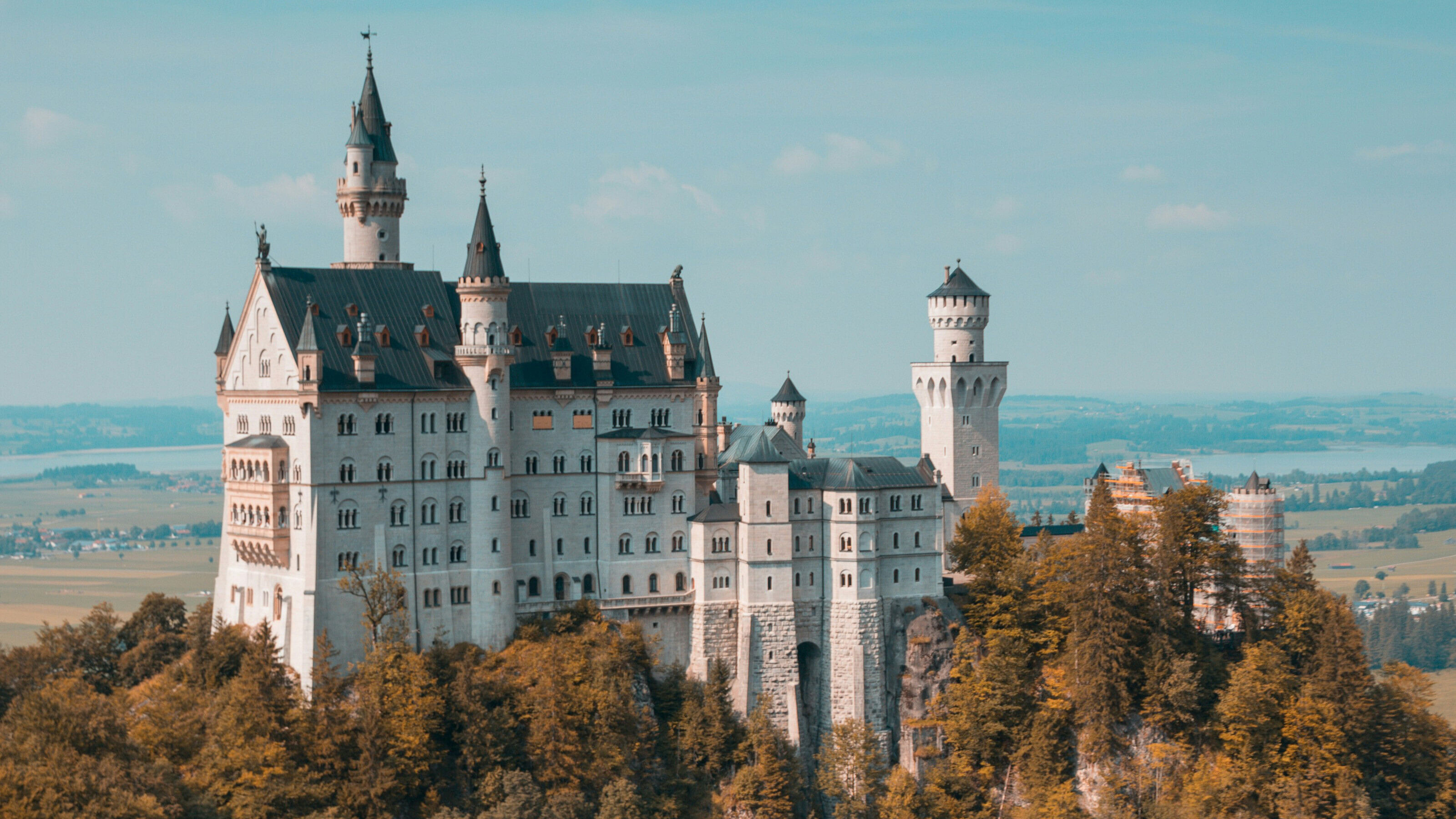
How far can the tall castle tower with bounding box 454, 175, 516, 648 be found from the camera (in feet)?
323

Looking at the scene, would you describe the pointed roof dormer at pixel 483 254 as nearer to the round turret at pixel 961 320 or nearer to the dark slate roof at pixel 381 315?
the dark slate roof at pixel 381 315

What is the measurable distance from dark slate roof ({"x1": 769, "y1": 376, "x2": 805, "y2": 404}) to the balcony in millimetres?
13039

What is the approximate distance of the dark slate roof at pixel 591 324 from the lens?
336ft

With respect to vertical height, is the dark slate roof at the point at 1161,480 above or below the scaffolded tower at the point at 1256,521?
above

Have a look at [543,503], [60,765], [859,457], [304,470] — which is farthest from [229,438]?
[859,457]

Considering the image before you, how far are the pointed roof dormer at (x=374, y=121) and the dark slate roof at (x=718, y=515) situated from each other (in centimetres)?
2816

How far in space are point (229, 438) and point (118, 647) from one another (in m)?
14.2

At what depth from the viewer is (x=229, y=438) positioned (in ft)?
332

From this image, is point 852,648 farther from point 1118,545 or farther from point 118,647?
point 118,647

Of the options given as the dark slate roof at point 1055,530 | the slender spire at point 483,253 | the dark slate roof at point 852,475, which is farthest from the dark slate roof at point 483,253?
the dark slate roof at point 1055,530

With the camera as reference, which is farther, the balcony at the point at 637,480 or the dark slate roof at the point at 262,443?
the balcony at the point at 637,480

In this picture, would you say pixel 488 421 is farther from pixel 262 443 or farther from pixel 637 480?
pixel 262 443

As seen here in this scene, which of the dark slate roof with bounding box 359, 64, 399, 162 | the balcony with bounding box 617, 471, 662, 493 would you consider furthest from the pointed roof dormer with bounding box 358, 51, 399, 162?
the balcony with bounding box 617, 471, 662, 493

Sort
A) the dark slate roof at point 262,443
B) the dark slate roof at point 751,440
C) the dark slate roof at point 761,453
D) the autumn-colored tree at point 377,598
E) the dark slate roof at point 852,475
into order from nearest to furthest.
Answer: the autumn-colored tree at point 377,598 < the dark slate roof at point 262,443 < the dark slate roof at point 761,453 < the dark slate roof at point 852,475 < the dark slate roof at point 751,440
